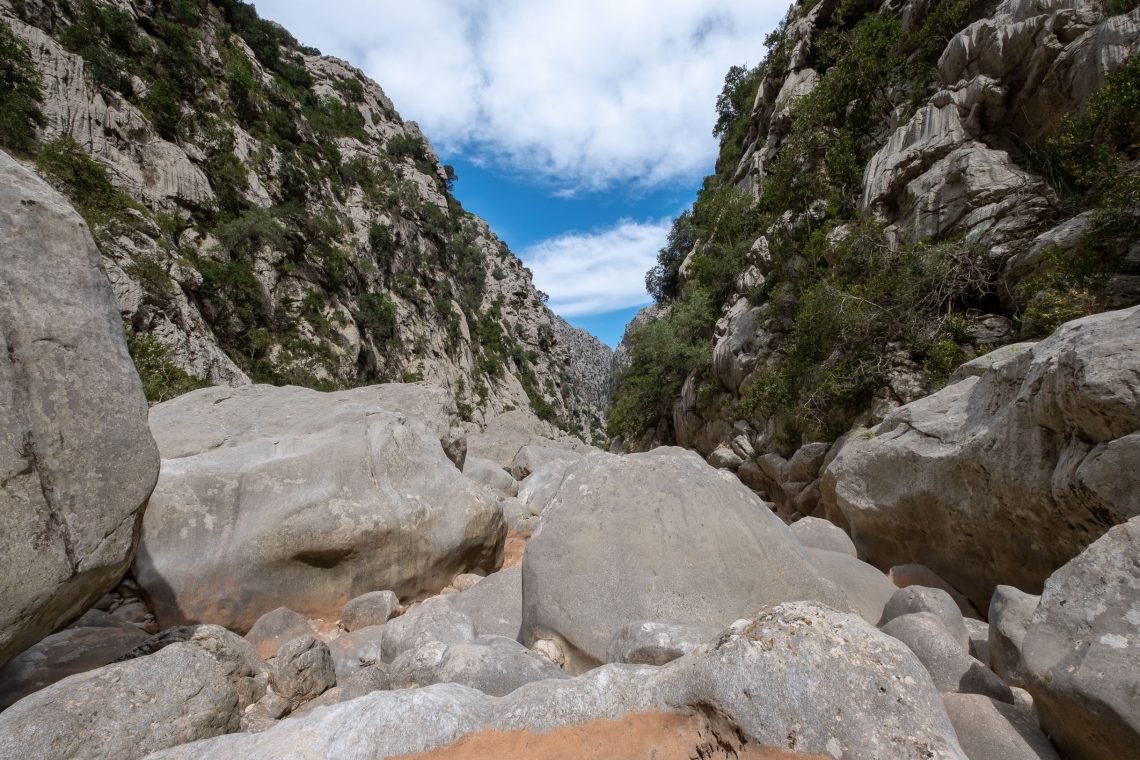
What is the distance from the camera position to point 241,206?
2264 cm

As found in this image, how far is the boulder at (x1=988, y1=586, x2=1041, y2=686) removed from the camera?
2.84m

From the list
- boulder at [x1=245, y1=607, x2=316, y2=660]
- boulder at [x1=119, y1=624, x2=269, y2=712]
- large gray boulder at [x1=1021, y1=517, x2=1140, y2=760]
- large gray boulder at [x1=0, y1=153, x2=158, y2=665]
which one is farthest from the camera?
boulder at [x1=245, y1=607, x2=316, y2=660]

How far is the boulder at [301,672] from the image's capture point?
3.71m

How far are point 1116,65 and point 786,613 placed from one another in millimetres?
10921

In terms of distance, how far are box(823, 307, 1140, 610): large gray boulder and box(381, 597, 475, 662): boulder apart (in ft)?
15.6

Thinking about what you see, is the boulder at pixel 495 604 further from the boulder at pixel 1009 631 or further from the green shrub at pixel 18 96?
the green shrub at pixel 18 96

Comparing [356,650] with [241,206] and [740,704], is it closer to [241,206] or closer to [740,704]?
[740,704]

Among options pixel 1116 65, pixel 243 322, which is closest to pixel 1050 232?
pixel 1116 65

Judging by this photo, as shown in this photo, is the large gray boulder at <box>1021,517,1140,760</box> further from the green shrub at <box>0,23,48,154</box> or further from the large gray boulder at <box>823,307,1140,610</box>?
the green shrub at <box>0,23,48,154</box>

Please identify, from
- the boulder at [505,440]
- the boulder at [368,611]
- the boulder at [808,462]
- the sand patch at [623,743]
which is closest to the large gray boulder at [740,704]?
the sand patch at [623,743]

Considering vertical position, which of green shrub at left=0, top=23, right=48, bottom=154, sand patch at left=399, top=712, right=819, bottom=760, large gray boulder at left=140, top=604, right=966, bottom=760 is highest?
green shrub at left=0, top=23, right=48, bottom=154

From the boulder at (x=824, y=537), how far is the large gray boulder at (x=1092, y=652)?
4115mm

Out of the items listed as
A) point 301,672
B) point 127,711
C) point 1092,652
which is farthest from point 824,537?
point 127,711

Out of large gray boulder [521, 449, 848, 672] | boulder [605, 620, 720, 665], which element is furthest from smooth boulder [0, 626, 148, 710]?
boulder [605, 620, 720, 665]
